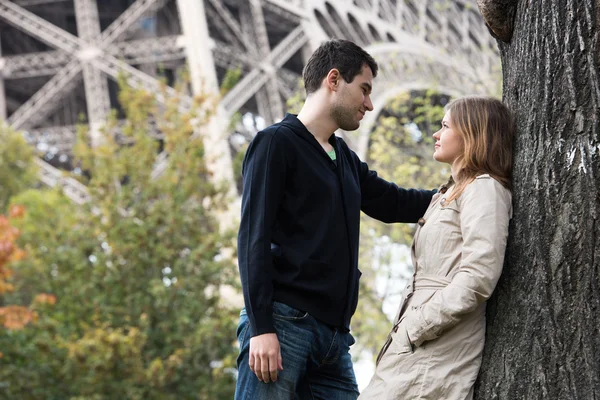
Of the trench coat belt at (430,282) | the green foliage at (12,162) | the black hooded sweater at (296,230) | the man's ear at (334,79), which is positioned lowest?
the trench coat belt at (430,282)

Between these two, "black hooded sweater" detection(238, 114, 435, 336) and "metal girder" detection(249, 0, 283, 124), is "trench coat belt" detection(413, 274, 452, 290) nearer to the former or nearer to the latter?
"black hooded sweater" detection(238, 114, 435, 336)

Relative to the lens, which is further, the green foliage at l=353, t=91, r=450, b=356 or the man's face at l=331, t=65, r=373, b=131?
the green foliage at l=353, t=91, r=450, b=356

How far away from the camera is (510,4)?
3.28 meters

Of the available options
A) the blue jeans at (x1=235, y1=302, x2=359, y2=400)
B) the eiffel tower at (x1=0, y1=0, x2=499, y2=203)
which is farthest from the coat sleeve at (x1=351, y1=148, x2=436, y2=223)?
the eiffel tower at (x1=0, y1=0, x2=499, y2=203)

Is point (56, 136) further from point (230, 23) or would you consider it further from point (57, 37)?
point (230, 23)

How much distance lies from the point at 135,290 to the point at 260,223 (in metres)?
9.28

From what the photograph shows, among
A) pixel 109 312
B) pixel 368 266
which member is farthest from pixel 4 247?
pixel 368 266

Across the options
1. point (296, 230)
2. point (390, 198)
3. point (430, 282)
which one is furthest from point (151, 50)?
point (430, 282)

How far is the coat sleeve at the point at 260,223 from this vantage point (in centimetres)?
318

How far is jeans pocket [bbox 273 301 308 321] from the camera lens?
10.6ft

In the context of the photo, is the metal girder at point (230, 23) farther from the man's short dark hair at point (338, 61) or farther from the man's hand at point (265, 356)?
the man's hand at point (265, 356)

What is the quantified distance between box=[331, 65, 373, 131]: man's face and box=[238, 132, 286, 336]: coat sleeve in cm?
29

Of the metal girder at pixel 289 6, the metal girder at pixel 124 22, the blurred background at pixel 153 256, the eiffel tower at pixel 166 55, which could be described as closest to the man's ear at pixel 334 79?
the blurred background at pixel 153 256

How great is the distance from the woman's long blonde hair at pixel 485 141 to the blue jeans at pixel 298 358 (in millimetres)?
670
